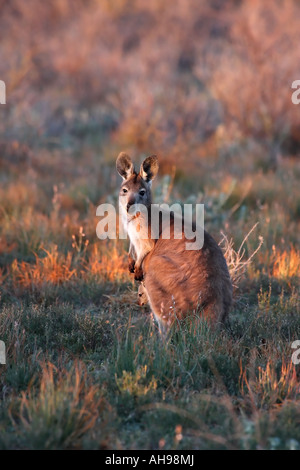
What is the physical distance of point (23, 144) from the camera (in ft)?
33.2

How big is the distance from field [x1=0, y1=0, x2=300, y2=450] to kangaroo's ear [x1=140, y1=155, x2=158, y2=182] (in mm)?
926

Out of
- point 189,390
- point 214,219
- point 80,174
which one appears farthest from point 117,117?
point 189,390

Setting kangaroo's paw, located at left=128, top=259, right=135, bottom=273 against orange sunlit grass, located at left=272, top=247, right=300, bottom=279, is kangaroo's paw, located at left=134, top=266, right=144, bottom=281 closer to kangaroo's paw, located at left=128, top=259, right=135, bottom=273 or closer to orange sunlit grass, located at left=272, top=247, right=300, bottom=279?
kangaroo's paw, located at left=128, top=259, right=135, bottom=273

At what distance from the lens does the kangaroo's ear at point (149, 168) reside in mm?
5222

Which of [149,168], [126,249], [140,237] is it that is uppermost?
[149,168]

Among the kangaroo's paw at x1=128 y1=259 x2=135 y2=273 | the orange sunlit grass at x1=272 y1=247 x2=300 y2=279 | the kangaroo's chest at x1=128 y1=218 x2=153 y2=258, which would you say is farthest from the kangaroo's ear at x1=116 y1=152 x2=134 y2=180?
the orange sunlit grass at x1=272 y1=247 x2=300 y2=279

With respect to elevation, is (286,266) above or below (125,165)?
below

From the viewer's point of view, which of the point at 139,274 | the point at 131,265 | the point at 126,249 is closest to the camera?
the point at 139,274

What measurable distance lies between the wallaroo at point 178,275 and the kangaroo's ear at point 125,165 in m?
0.39

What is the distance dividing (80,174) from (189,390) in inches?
254

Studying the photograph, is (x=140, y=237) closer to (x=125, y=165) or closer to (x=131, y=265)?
(x=131, y=265)

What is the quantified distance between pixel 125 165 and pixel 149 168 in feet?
0.76

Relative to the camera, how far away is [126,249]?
6578 millimetres

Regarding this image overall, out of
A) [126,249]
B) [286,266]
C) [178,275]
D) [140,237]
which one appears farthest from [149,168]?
[286,266]
